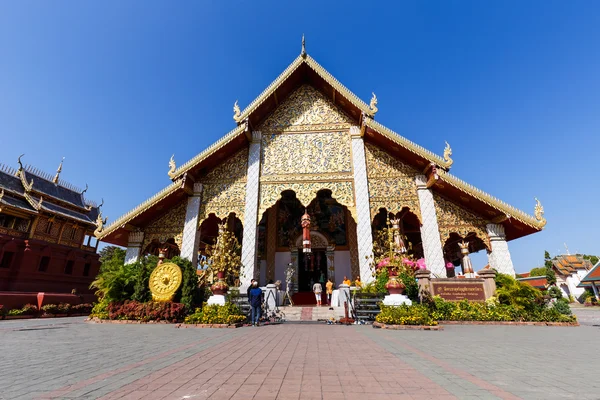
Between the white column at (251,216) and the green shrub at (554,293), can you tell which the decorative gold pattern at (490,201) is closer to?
the green shrub at (554,293)

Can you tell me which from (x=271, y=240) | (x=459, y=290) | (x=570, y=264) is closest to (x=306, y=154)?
(x=271, y=240)

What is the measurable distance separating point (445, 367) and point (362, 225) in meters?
8.36

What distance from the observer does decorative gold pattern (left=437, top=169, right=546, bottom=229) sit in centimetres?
1000

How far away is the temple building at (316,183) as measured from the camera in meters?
10.9

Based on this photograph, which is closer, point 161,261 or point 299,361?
point 299,361

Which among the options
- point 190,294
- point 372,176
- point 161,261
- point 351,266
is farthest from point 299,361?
point 351,266

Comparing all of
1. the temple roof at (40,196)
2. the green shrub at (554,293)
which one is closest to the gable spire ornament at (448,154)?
the green shrub at (554,293)

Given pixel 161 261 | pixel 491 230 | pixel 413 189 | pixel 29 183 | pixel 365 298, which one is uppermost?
pixel 29 183

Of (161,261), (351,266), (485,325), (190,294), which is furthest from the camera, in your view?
(351,266)

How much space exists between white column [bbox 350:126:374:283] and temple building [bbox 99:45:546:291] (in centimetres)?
4

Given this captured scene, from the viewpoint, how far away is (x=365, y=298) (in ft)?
29.2

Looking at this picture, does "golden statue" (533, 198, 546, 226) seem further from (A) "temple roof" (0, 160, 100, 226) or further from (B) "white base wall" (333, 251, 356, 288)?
(A) "temple roof" (0, 160, 100, 226)

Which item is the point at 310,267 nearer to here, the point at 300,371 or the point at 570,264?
the point at 300,371

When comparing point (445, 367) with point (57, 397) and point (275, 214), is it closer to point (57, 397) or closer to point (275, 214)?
point (57, 397)
